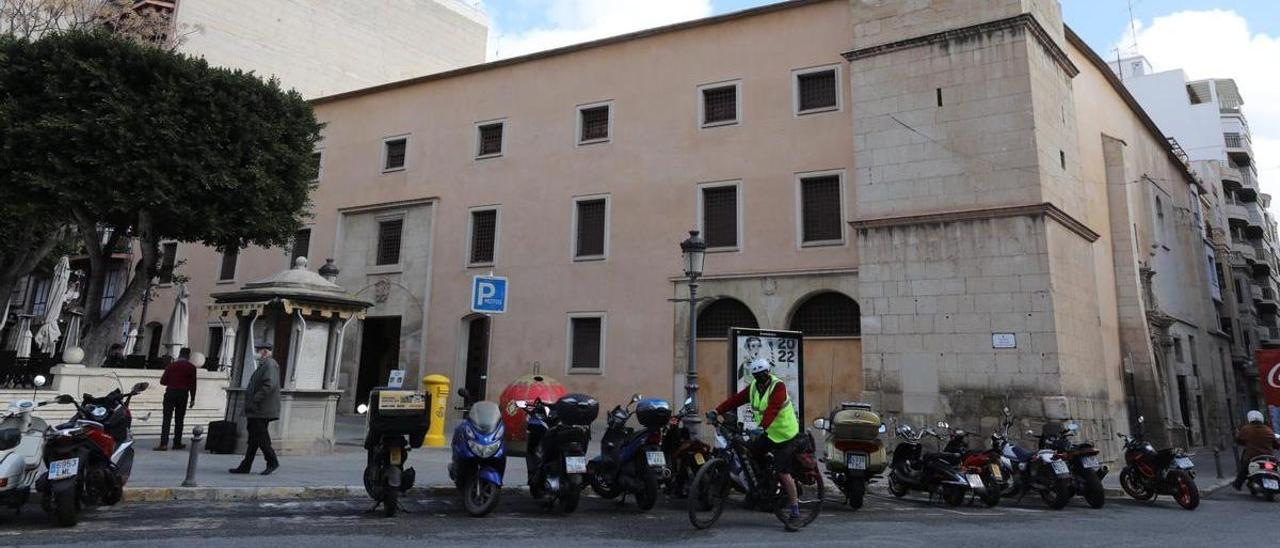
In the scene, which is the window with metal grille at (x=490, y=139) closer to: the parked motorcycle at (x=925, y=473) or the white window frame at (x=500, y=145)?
the white window frame at (x=500, y=145)

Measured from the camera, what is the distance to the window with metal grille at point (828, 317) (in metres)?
17.0

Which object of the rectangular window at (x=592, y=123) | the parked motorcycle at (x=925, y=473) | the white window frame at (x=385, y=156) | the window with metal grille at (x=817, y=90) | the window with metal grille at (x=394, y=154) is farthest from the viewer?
the window with metal grille at (x=394, y=154)

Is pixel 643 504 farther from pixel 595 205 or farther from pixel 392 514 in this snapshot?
pixel 595 205

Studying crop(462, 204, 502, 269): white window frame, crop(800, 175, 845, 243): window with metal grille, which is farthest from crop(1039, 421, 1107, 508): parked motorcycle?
crop(462, 204, 502, 269): white window frame

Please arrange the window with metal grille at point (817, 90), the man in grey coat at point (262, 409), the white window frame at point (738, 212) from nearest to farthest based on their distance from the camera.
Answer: the man in grey coat at point (262, 409)
the window with metal grille at point (817, 90)
the white window frame at point (738, 212)

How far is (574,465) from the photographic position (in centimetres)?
769

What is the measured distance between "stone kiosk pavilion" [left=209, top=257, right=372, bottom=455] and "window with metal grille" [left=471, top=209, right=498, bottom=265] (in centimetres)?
871

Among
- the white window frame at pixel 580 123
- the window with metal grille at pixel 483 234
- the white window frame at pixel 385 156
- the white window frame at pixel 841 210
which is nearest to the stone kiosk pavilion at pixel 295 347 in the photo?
the window with metal grille at pixel 483 234

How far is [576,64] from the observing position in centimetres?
2161

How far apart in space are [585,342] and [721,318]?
12.2ft

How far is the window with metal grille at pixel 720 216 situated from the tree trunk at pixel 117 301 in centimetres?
1352

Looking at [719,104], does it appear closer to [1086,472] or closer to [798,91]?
[798,91]

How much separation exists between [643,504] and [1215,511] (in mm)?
8004

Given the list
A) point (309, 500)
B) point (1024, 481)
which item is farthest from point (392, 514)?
point (1024, 481)
